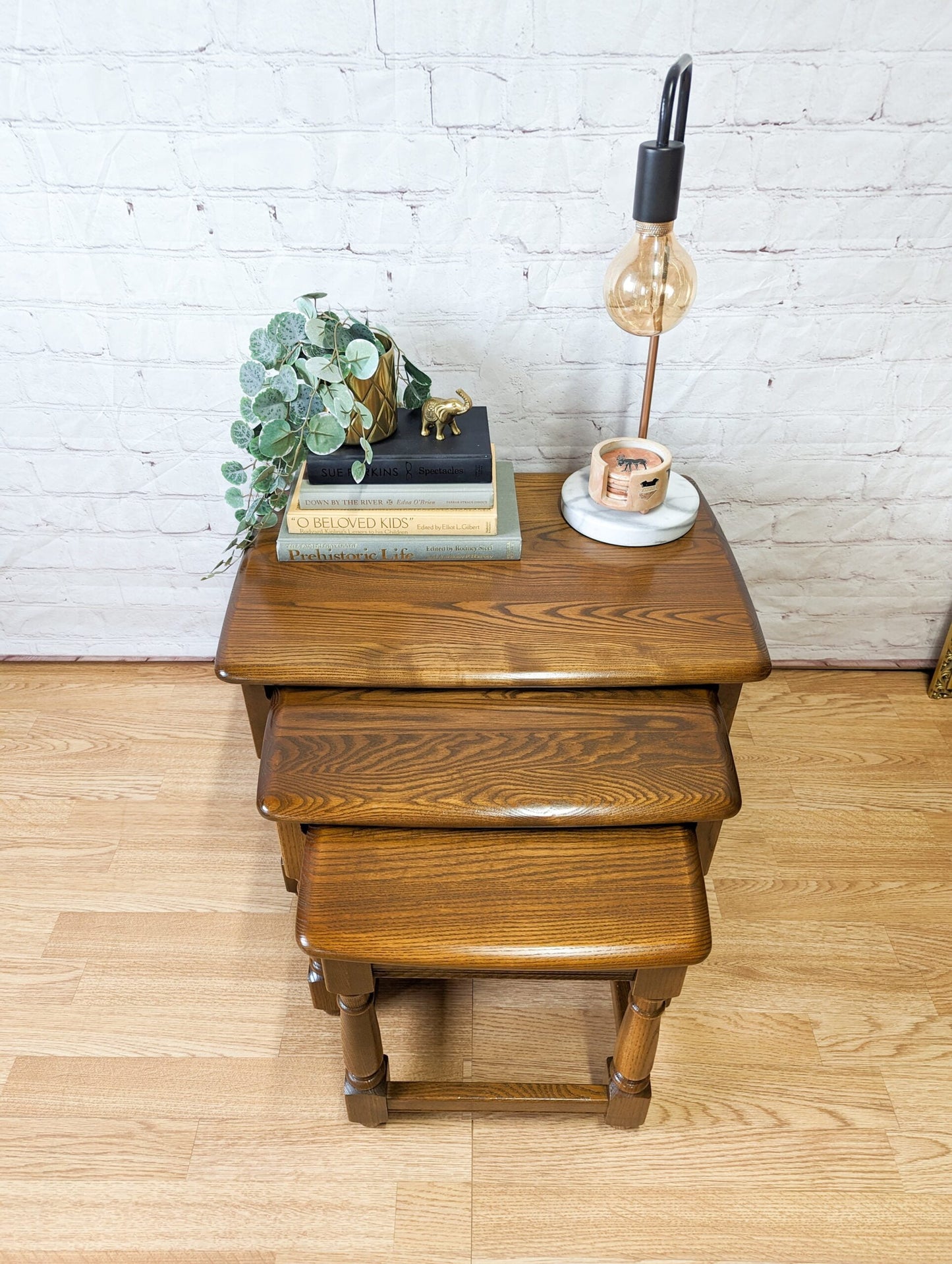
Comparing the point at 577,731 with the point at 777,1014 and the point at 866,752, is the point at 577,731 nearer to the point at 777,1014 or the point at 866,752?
the point at 777,1014

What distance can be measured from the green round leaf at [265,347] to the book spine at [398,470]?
122mm

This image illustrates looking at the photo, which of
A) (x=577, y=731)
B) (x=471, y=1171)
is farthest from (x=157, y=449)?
(x=471, y=1171)

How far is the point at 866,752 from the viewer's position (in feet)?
5.12

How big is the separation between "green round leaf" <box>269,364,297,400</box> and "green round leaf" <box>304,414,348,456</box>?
0.14ft

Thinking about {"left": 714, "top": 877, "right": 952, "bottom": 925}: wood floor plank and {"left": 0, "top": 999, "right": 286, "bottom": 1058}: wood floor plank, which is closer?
{"left": 0, "top": 999, "right": 286, "bottom": 1058}: wood floor plank

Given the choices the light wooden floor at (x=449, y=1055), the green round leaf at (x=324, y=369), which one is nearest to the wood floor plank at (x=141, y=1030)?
the light wooden floor at (x=449, y=1055)

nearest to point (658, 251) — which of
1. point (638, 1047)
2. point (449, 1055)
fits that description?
point (638, 1047)

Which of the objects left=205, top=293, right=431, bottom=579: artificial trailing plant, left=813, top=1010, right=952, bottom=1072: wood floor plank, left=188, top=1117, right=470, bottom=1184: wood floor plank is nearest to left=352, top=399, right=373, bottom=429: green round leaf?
left=205, top=293, right=431, bottom=579: artificial trailing plant

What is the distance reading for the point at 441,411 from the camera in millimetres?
1134

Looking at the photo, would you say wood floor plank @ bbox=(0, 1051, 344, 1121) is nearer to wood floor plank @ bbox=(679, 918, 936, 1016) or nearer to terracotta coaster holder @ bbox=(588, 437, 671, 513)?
wood floor plank @ bbox=(679, 918, 936, 1016)

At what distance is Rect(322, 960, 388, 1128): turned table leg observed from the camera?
928 mm

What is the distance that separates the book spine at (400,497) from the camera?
1.11 meters

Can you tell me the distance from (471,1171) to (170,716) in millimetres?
915

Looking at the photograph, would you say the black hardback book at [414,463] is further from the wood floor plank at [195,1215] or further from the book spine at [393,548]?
the wood floor plank at [195,1215]
